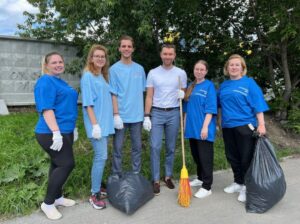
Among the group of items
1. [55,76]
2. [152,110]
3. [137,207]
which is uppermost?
[55,76]

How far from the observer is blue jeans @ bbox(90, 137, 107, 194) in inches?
159

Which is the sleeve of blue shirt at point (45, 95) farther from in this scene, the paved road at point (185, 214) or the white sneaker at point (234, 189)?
the white sneaker at point (234, 189)

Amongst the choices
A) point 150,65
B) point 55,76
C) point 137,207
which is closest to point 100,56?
point 55,76

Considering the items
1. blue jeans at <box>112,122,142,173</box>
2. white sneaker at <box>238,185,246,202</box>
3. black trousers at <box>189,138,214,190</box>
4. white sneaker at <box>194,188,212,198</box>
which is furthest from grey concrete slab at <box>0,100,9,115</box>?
white sneaker at <box>238,185,246,202</box>

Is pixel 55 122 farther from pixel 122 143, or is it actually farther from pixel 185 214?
pixel 185 214

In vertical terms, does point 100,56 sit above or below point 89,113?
above

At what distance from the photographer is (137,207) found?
4.04m

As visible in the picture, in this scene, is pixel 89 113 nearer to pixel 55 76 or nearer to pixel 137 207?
pixel 55 76

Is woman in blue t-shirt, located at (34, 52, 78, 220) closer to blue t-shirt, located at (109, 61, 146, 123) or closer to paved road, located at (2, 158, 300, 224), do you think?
paved road, located at (2, 158, 300, 224)

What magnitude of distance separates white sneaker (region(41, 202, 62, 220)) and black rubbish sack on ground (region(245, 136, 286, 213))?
2.08 m

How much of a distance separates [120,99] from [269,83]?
5689mm

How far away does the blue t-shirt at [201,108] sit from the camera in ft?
14.2

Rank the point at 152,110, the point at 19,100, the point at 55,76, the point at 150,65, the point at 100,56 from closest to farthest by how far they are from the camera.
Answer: the point at 55,76 → the point at 100,56 → the point at 152,110 → the point at 150,65 → the point at 19,100

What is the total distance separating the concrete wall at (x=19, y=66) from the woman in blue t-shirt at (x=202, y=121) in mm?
6326
